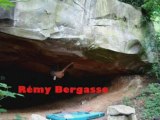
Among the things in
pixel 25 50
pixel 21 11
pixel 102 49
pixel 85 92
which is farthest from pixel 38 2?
pixel 85 92

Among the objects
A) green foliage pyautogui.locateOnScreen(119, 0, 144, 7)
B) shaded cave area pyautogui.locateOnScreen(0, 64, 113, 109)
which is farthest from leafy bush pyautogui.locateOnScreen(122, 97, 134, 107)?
green foliage pyautogui.locateOnScreen(119, 0, 144, 7)

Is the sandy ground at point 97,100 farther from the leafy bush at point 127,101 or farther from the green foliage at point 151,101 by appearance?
the green foliage at point 151,101

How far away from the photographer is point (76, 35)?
5.55 m

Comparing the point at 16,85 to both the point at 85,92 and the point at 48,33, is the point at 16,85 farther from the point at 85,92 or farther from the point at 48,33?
the point at 48,33

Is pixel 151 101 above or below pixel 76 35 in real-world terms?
below

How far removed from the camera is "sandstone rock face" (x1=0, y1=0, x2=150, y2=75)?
5.21 meters

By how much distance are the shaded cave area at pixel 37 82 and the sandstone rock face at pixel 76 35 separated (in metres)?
0.64

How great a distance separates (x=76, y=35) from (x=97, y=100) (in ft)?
5.16

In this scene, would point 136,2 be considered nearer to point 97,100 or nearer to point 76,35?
point 76,35

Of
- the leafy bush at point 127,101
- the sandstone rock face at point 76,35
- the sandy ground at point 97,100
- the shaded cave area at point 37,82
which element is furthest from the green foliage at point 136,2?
the leafy bush at point 127,101

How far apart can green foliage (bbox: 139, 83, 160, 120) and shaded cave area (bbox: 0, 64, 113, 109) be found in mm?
1426

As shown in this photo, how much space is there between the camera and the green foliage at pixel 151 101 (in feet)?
16.9

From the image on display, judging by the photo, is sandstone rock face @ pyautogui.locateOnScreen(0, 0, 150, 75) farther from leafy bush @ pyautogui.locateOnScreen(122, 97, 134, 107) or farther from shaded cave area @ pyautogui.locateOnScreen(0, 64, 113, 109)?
leafy bush @ pyautogui.locateOnScreen(122, 97, 134, 107)

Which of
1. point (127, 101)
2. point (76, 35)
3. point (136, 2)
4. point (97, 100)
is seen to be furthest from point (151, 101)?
point (136, 2)
